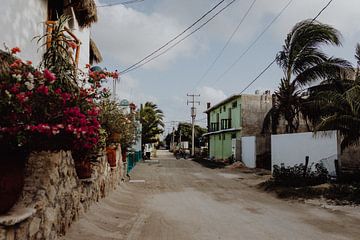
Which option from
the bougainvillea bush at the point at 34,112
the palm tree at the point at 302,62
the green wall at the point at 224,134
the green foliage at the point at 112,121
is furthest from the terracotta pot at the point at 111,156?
the green wall at the point at 224,134

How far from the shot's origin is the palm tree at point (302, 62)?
58.1 ft

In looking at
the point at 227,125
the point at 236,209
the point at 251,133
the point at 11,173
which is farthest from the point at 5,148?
the point at 227,125

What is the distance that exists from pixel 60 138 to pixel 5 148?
0.85m

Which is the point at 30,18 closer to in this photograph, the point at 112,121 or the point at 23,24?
the point at 23,24

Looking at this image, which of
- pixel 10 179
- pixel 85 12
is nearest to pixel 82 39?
pixel 85 12

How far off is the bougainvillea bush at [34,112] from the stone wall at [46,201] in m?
0.31

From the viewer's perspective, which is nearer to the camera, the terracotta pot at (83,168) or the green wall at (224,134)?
the terracotta pot at (83,168)

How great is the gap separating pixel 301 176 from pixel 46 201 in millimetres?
11305

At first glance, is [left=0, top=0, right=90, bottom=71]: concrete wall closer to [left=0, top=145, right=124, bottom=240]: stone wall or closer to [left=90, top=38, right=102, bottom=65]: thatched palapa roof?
[left=0, top=145, right=124, bottom=240]: stone wall

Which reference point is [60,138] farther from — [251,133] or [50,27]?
[251,133]

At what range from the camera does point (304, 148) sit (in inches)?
655

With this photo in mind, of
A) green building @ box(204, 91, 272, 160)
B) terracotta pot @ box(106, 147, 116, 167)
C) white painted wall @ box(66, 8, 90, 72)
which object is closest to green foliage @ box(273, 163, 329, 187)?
terracotta pot @ box(106, 147, 116, 167)

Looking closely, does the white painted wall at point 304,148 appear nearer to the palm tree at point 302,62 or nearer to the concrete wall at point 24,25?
the palm tree at point 302,62

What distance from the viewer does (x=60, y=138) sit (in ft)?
16.5
